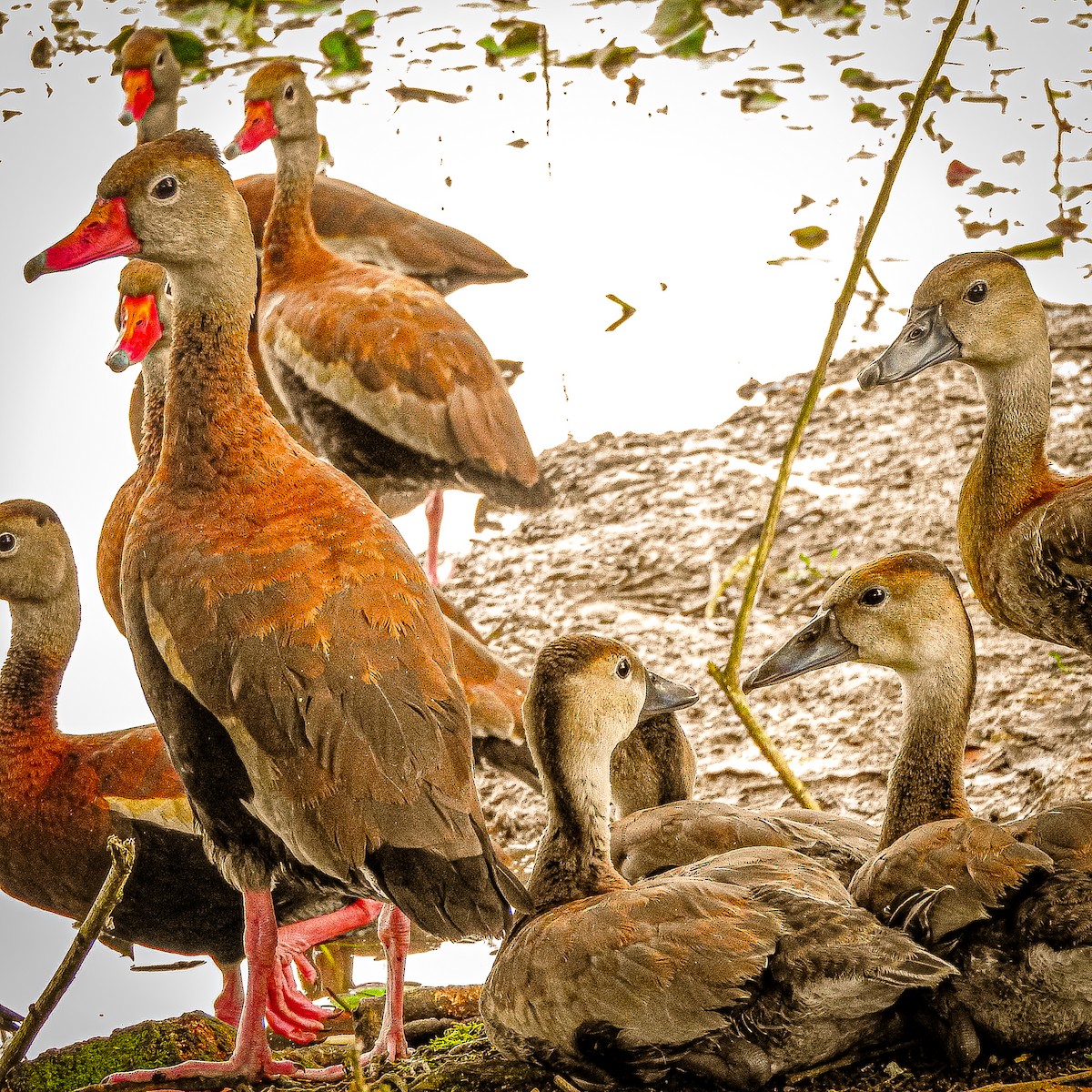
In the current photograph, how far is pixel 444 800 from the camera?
4.05ft

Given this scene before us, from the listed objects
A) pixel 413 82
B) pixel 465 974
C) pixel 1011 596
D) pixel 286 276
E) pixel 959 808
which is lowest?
pixel 465 974

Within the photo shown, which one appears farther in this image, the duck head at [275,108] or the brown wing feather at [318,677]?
the duck head at [275,108]

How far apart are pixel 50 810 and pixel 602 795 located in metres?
0.63

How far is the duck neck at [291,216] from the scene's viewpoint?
1.78 metres

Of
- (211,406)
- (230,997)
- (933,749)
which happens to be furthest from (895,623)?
(230,997)

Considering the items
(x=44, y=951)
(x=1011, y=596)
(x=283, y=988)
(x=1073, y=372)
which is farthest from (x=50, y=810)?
(x=1073, y=372)

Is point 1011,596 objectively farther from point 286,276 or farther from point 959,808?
point 286,276

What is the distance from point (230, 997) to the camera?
1595 mm

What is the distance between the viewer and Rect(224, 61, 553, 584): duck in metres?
1.67

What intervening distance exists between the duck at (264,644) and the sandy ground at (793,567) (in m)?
0.78

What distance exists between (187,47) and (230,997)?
1.24 metres

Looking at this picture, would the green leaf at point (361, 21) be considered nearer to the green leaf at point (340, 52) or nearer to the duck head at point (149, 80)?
the green leaf at point (340, 52)

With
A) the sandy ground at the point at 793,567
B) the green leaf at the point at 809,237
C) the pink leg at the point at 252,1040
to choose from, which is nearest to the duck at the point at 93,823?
the pink leg at the point at 252,1040

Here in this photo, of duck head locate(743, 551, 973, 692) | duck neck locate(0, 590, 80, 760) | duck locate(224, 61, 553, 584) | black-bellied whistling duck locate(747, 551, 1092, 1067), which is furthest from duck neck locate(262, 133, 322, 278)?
black-bellied whistling duck locate(747, 551, 1092, 1067)
